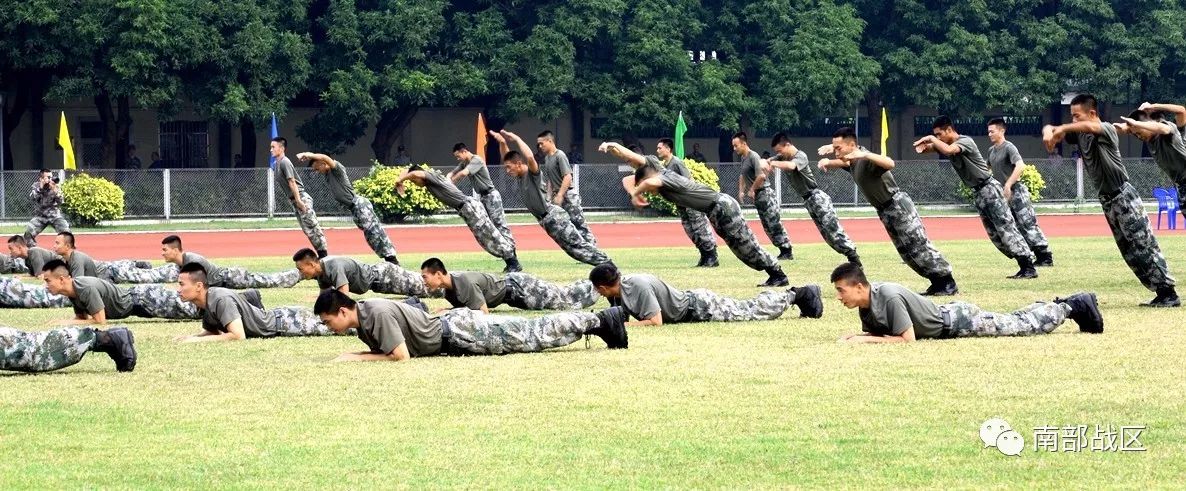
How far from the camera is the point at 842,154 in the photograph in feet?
59.8

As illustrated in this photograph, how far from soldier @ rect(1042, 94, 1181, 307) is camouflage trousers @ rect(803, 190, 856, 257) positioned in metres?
5.03

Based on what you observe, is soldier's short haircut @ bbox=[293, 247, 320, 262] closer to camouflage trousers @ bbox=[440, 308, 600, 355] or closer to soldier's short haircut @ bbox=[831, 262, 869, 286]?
camouflage trousers @ bbox=[440, 308, 600, 355]

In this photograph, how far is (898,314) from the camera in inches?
536

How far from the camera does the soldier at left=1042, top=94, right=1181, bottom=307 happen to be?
16.8 meters

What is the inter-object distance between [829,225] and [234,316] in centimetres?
942

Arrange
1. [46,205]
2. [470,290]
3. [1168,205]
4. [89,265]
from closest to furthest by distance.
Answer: [470,290] < [89,265] < [46,205] < [1168,205]

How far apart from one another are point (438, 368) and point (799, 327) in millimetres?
4185

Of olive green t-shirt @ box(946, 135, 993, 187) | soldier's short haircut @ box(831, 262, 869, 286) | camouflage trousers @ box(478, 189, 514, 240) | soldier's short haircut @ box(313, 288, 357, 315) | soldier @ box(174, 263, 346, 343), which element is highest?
olive green t-shirt @ box(946, 135, 993, 187)

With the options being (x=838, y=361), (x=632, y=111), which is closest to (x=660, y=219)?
(x=632, y=111)

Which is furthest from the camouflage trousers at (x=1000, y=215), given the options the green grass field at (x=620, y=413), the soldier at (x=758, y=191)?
the green grass field at (x=620, y=413)

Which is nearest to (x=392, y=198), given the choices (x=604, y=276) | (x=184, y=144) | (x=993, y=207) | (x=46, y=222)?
(x=184, y=144)

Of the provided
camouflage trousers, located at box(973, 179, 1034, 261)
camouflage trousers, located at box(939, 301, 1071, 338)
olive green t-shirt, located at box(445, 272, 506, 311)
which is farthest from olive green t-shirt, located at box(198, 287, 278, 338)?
camouflage trousers, located at box(973, 179, 1034, 261)

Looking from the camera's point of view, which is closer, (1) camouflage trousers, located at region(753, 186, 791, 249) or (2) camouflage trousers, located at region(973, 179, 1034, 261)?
(2) camouflage trousers, located at region(973, 179, 1034, 261)

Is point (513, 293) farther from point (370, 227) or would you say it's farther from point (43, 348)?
point (370, 227)
